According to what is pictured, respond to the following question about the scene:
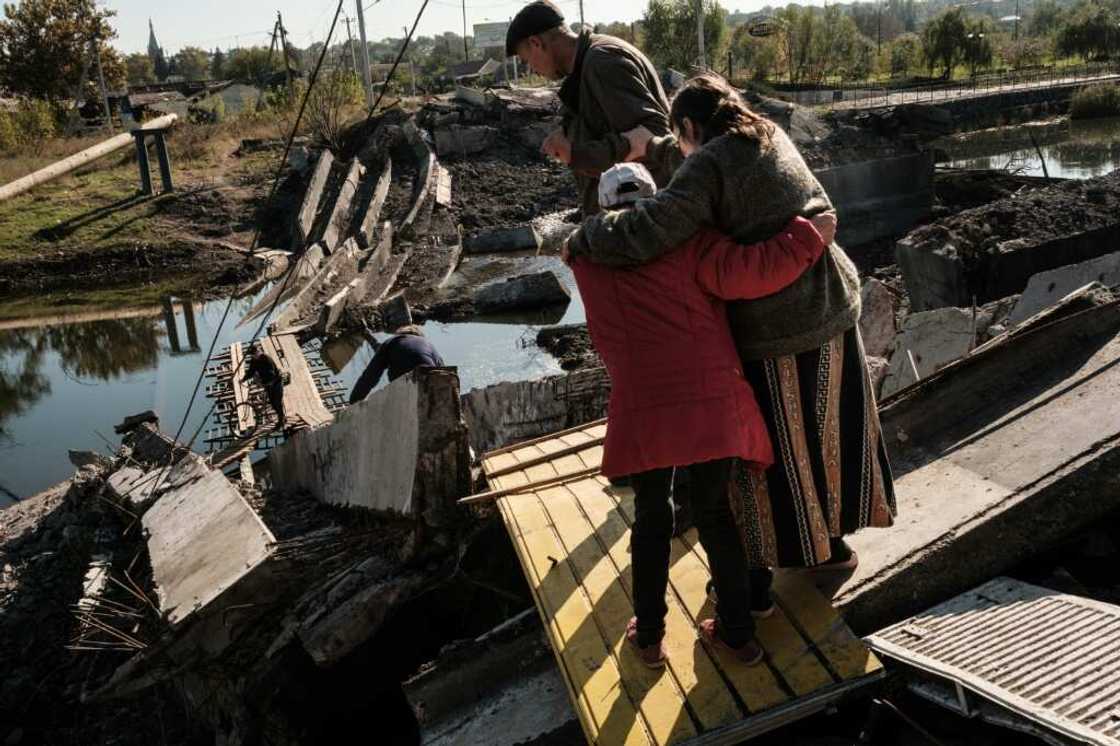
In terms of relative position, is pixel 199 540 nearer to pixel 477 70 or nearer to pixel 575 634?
pixel 575 634

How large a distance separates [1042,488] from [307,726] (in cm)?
322

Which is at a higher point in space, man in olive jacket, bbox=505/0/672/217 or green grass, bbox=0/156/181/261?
man in olive jacket, bbox=505/0/672/217

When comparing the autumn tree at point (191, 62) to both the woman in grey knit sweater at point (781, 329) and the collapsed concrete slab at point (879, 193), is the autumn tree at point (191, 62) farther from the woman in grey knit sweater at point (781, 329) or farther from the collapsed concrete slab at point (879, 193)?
the woman in grey knit sweater at point (781, 329)

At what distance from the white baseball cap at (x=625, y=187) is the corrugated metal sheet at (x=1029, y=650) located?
1524 millimetres

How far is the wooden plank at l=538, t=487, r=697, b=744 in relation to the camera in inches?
102

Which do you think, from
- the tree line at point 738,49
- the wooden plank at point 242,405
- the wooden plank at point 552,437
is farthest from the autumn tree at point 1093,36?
the wooden plank at point 552,437

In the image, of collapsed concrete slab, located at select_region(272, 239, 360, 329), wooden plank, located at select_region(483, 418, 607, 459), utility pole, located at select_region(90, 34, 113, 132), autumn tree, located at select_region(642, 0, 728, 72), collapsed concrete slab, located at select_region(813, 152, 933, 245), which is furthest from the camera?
autumn tree, located at select_region(642, 0, 728, 72)

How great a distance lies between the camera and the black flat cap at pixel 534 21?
337cm

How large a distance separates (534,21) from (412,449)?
1868mm

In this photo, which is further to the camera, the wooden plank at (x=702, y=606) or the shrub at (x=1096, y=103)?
the shrub at (x=1096, y=103)

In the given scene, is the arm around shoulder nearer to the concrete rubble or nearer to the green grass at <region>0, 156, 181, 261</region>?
the concrete rubble

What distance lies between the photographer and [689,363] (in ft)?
8.43

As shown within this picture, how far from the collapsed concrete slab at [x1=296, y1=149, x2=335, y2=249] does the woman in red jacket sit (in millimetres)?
17642

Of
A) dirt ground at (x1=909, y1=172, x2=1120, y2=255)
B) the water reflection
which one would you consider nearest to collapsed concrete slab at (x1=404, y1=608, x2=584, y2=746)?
dirt ground at (x1=909, y1=172, x2=1120, y2=255)
